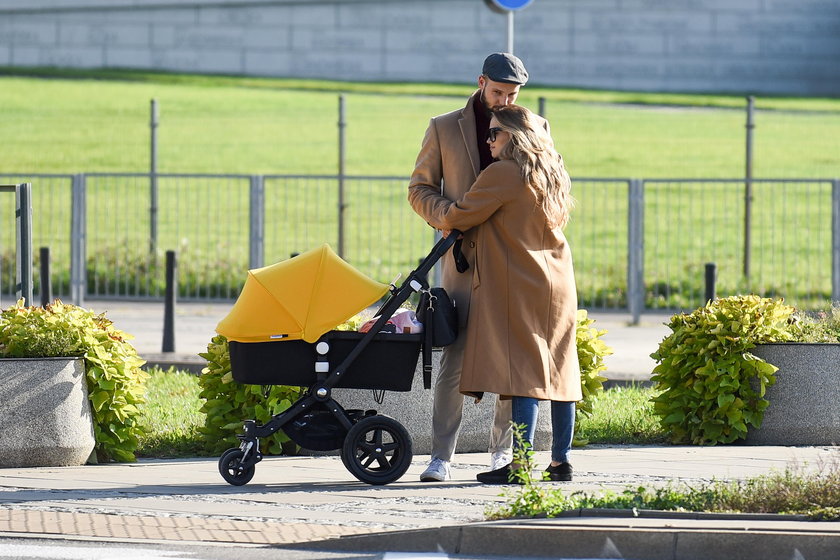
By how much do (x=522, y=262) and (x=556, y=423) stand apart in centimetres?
78

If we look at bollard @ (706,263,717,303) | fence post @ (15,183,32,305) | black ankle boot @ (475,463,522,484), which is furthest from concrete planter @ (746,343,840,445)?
bollard @ (706,263,717,303)

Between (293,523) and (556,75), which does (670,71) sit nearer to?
(556,75)

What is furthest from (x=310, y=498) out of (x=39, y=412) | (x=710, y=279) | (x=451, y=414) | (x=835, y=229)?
(x=835, y=229)

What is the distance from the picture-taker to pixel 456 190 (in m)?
7.54

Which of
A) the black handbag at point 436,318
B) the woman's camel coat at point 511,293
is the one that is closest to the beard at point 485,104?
the woman's camel coat at point 511,293

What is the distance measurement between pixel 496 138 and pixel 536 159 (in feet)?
0.69

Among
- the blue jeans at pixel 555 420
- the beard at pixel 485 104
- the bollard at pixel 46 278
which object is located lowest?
the blue jeans at pixel 555 420

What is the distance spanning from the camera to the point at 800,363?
846cm

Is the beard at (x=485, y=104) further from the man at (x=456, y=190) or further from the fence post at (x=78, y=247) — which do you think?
the fence post at (x=78, y=247)

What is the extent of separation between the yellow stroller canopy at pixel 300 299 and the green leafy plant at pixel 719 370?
6.70ft

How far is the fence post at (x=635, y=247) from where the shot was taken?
16422mm

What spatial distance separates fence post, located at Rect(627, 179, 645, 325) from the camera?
53.9 ft

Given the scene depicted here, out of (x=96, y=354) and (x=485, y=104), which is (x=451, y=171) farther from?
(x=96, y=354)

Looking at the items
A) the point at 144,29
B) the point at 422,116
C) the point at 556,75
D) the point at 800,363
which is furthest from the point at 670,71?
the point at 800,363
